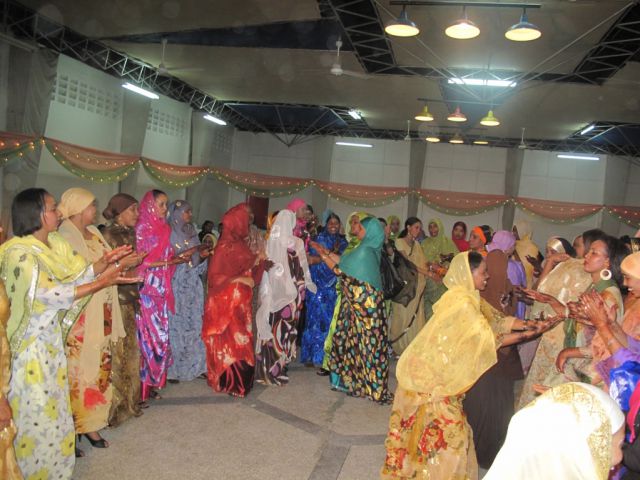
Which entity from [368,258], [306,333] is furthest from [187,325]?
[368,258]

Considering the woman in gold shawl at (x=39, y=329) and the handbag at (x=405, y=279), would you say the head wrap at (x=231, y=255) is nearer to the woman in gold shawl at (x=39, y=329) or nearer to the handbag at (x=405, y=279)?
the handbag at (x=405, y=279)

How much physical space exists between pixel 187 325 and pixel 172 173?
4816 mm

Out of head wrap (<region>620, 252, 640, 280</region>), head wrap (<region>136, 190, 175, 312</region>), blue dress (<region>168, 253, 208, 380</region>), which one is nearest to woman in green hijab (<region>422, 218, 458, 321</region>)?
blue dress (<region>168, 253, 208, 380</region>)

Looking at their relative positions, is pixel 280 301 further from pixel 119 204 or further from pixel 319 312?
pixel 119 204

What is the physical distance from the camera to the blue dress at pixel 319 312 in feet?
18.5

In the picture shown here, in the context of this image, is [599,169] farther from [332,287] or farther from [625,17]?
[332,287]

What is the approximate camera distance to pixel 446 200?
11.9 meters

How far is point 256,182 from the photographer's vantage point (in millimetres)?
10242

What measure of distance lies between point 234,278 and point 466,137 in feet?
40.4

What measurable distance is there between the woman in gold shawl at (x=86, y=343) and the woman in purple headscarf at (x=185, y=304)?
1.30 m

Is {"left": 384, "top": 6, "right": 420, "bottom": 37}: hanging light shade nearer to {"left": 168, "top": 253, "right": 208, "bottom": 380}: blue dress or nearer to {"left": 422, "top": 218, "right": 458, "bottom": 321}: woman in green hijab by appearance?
{"left": 422, "top": 218, "right": 458, "bottom": 321}: woman in green hijab

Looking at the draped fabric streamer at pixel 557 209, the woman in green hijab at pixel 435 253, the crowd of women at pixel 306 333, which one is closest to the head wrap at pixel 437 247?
the woman in green hijab at pixel 435 253

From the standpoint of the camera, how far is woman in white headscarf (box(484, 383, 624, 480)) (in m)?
1.32

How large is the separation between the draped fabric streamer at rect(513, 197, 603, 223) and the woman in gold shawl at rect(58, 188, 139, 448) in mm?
9783
